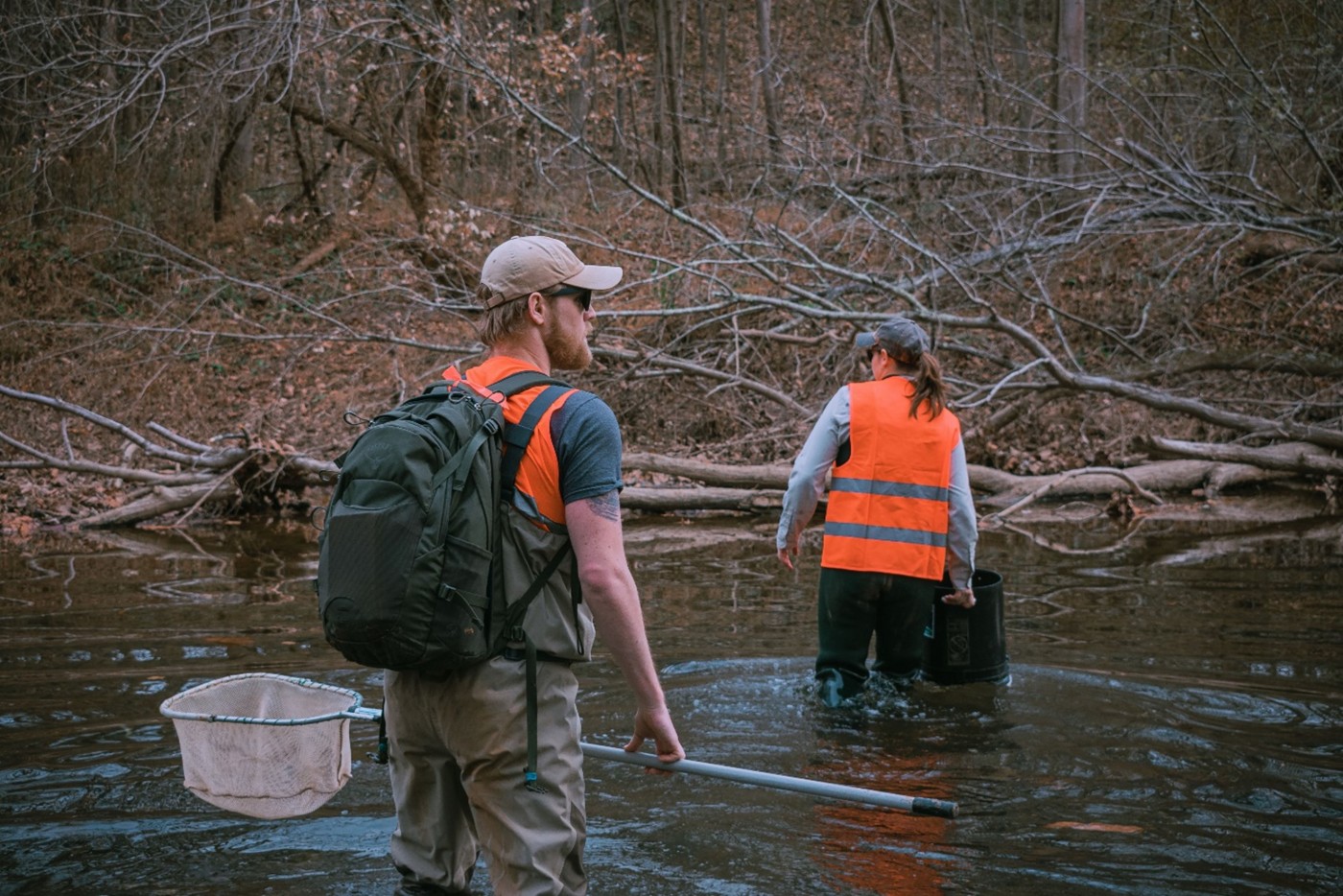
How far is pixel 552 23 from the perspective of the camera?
25547 millimetres

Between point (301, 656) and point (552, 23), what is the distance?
806 inches

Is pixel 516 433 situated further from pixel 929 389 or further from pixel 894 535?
pixel 929 389

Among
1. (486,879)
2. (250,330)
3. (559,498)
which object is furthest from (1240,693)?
(250,330)

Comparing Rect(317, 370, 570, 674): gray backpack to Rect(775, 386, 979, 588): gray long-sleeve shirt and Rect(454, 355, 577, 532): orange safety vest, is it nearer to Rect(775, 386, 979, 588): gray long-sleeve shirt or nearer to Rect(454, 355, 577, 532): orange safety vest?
Rect(454, 355, 577, 532): orange safety vest

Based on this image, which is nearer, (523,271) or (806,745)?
(523,271)

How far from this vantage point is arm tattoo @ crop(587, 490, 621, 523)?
3.14 metres

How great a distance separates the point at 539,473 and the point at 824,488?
334 cm

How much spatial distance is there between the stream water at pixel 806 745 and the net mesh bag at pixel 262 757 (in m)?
0.66

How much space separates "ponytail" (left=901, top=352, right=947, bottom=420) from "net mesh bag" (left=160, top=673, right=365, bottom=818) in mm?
3372

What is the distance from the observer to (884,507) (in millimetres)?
6223

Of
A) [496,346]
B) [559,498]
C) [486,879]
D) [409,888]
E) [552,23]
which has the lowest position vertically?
[486,879]

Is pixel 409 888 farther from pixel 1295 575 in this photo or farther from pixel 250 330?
pixel 250 330

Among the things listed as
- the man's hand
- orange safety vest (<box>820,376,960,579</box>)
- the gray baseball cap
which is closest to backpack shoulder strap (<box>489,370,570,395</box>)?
the man's hand

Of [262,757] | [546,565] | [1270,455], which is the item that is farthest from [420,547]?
[1270,455]
